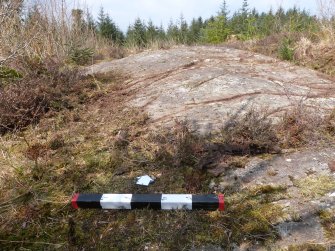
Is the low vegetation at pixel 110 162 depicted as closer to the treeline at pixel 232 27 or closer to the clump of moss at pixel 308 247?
the clump of moss at pixel 308 247

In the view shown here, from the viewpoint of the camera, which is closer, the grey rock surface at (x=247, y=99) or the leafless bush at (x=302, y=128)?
the grey rock surface at (x=247, y=99)

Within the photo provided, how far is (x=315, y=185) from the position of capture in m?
2.05

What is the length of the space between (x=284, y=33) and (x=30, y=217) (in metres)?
7.15

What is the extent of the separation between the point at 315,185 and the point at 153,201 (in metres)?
1.12

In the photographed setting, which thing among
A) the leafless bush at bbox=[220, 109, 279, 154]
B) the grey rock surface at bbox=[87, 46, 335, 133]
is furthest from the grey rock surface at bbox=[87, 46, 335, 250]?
the leafless bush at bbox=[220, 109, 279, 154]

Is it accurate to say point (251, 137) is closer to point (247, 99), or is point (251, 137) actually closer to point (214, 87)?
point (247, 99)

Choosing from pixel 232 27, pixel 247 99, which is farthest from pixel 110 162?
pixel 232 27

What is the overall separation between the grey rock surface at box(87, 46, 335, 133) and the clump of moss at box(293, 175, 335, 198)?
987mm

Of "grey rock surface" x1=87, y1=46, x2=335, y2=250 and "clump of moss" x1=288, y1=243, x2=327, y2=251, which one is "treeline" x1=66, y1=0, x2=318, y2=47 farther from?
"clump of moss" x1=288, y1=243, x2=327, y2=251

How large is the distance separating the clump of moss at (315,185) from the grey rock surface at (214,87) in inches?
38.9

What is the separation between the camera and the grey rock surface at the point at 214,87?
326 cm

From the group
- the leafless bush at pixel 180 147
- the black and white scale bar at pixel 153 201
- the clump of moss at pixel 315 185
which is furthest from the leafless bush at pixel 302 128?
the black and white scale bar at pixel 153 201

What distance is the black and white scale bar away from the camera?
1866mm

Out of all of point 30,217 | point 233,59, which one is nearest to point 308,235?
point 30,217
